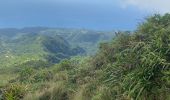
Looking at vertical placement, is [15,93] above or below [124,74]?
below

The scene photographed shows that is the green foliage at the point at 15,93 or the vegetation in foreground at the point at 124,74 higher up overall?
the vegetation in foreground at the point at 124,74

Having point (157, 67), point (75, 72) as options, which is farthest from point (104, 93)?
point (75, 72)

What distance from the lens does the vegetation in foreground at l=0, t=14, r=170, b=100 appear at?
1816cm

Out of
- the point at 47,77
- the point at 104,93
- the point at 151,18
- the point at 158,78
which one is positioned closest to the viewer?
the point at 158,78

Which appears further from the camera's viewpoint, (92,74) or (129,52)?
(92,74)

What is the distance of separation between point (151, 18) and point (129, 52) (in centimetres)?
382

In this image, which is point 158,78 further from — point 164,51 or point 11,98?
point 11,98

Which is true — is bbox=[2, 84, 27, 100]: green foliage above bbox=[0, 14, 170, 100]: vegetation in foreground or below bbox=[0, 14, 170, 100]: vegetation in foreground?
below

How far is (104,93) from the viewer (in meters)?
20.4

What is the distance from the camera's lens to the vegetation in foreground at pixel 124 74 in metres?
18.2

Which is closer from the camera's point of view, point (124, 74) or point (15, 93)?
point (124, 74)

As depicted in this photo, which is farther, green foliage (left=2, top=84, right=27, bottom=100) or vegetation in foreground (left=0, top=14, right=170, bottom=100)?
green foliage (left=2, top=84, right=27, bottom=100)

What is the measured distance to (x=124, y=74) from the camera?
20500 millimetres

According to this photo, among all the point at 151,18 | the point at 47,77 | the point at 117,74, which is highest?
the point at 151,18
